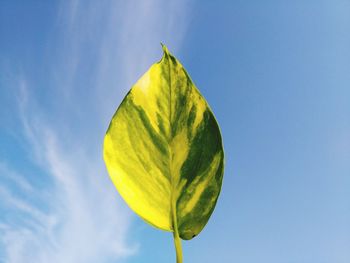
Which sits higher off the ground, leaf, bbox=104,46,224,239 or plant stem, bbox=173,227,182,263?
leaf, bbox=104,46,224,239

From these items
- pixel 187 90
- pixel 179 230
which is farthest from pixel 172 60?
pixel 179 230

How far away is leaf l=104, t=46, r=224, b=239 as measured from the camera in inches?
11.4

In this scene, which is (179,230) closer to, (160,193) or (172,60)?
(160,193)

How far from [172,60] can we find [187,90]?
0.09ft

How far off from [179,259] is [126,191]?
0.07 meters

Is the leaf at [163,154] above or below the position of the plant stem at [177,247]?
above

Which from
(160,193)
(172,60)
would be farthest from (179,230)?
(172,60)

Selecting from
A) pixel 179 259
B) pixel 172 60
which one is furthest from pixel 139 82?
pixel 179 259

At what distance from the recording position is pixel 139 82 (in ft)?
0.98

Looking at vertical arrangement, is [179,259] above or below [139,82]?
below

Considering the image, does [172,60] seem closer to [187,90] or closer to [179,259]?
[187,90]

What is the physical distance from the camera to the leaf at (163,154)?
0.29 meters

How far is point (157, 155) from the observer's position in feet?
0.98

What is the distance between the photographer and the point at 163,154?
30cm
